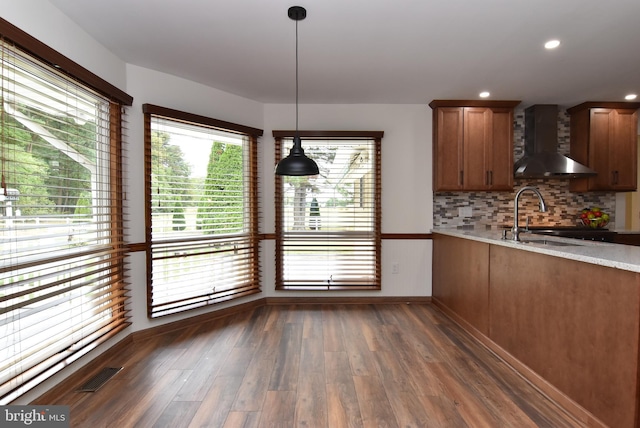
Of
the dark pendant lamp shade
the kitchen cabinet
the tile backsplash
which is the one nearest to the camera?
the dark pendant lamp shade

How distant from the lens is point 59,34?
7.05ft

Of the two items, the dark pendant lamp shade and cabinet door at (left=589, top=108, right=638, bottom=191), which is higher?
cabinet door at (left=589, top=108, right=638, bottom=191)

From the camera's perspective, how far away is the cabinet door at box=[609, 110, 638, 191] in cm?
402

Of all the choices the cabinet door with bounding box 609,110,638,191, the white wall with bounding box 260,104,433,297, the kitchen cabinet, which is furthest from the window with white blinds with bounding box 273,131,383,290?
the cabinet door with bounding box 609,110,638,191

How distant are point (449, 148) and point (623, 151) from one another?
2165 mm

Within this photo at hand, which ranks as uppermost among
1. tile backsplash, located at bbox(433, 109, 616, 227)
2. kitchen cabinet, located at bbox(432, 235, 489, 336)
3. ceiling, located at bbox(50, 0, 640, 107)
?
ceiling, located at bbox(50, 0, 640, 107)

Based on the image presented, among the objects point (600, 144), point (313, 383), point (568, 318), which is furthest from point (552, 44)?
point (313, 383)

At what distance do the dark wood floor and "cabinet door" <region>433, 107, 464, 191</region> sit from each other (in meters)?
1.67

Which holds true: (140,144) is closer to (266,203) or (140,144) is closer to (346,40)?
(266,203)

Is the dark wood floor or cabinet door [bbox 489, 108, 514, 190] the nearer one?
the dark wood floor

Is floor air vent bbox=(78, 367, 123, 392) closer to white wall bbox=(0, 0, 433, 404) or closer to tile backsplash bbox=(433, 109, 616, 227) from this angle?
white wall bbox=(0, 0, 433, 404)

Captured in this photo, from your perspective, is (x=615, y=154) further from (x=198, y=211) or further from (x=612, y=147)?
(x=198, y=211)

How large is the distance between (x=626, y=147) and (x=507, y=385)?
144 inches

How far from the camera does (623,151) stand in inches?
159
